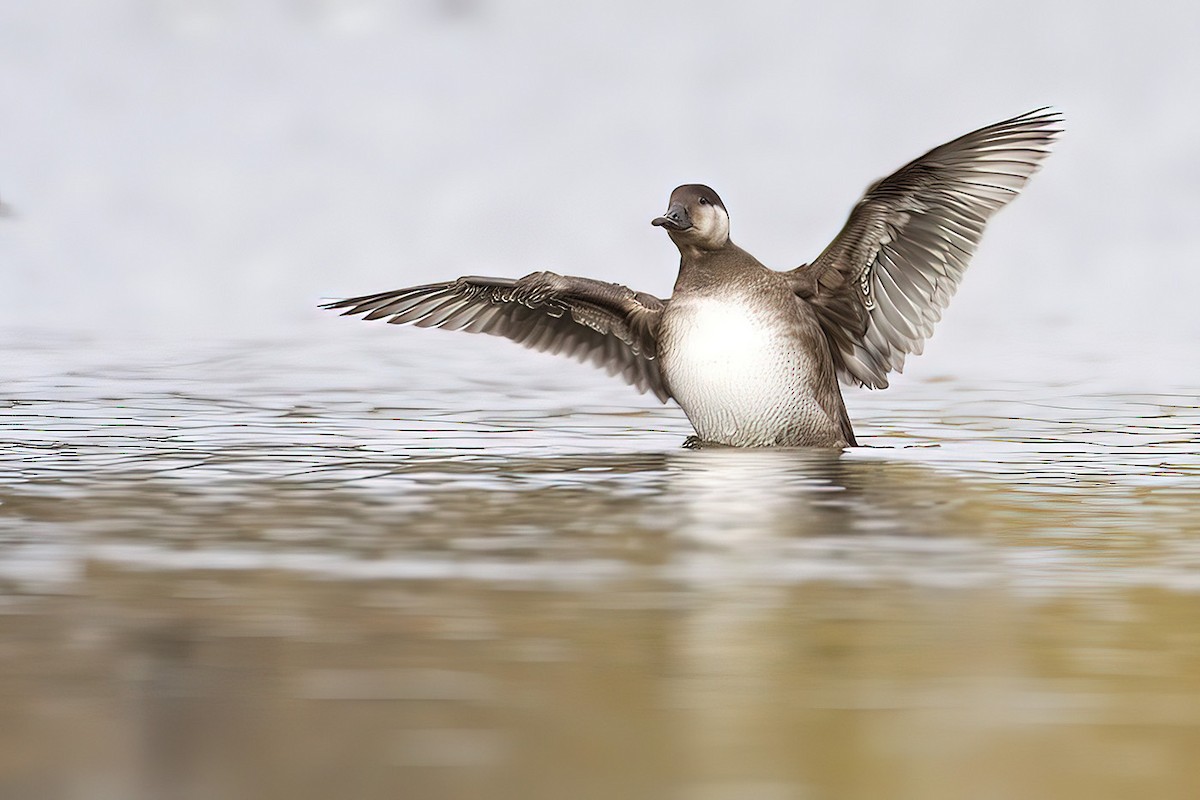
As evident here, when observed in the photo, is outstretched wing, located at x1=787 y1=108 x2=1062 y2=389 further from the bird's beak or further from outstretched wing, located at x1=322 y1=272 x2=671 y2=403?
outstretched wing, located at x1=322 y1=272 x2=671 y2=403

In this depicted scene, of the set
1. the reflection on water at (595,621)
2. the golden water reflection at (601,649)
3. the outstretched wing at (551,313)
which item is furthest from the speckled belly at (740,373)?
the golden water reflection at (601,649)

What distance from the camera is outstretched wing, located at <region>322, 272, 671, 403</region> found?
10.6 m

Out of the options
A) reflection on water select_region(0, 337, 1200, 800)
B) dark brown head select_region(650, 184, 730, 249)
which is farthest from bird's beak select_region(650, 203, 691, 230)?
reflection on water select_region(0, 337, 1200, 800)

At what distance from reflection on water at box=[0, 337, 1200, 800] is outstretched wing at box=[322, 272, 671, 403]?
1.29 meters

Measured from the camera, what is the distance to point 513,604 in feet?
15.8

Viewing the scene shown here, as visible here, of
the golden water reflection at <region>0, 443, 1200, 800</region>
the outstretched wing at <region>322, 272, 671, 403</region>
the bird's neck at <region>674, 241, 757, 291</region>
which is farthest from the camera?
the outstretched wing at <region>322, 272, 671, 403</region>

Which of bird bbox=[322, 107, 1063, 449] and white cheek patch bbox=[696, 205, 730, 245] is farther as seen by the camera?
white cheek patch bbox=[696, 205, 730, 245]

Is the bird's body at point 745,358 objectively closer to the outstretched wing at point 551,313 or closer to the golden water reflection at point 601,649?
the outstretched wing at point 551,313

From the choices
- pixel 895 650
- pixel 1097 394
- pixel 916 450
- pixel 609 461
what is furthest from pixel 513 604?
pixel 1097 394

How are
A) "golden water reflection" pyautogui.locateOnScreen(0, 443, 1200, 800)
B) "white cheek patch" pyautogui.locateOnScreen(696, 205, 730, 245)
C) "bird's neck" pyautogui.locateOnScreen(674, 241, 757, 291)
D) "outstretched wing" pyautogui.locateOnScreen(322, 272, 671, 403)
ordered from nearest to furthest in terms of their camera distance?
"golden water reflection" pyautogui.locateOnScreen(0, 443, 1200, 800)
"bird's neck" pyautogui.locateOnScreen(674, 241, 757, 291)
"white cheek patch" pyautogui.locateOnScreen(696, 205, 730, 245)
"outstretched wing" pyautogui.locateOnScreen(322, 272, 671, 403)

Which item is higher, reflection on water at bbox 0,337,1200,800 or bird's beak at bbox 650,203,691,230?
bird's beak at bbox 650,203,691,230

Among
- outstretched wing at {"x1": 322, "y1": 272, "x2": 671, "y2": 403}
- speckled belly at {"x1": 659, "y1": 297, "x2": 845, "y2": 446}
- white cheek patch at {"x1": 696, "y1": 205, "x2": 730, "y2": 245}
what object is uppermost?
white cheek patch at {"x1": 696, "y1": 205, "x2": 730, "y2": 245}

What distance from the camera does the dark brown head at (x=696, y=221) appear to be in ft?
32.3

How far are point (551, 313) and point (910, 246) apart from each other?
204cm
